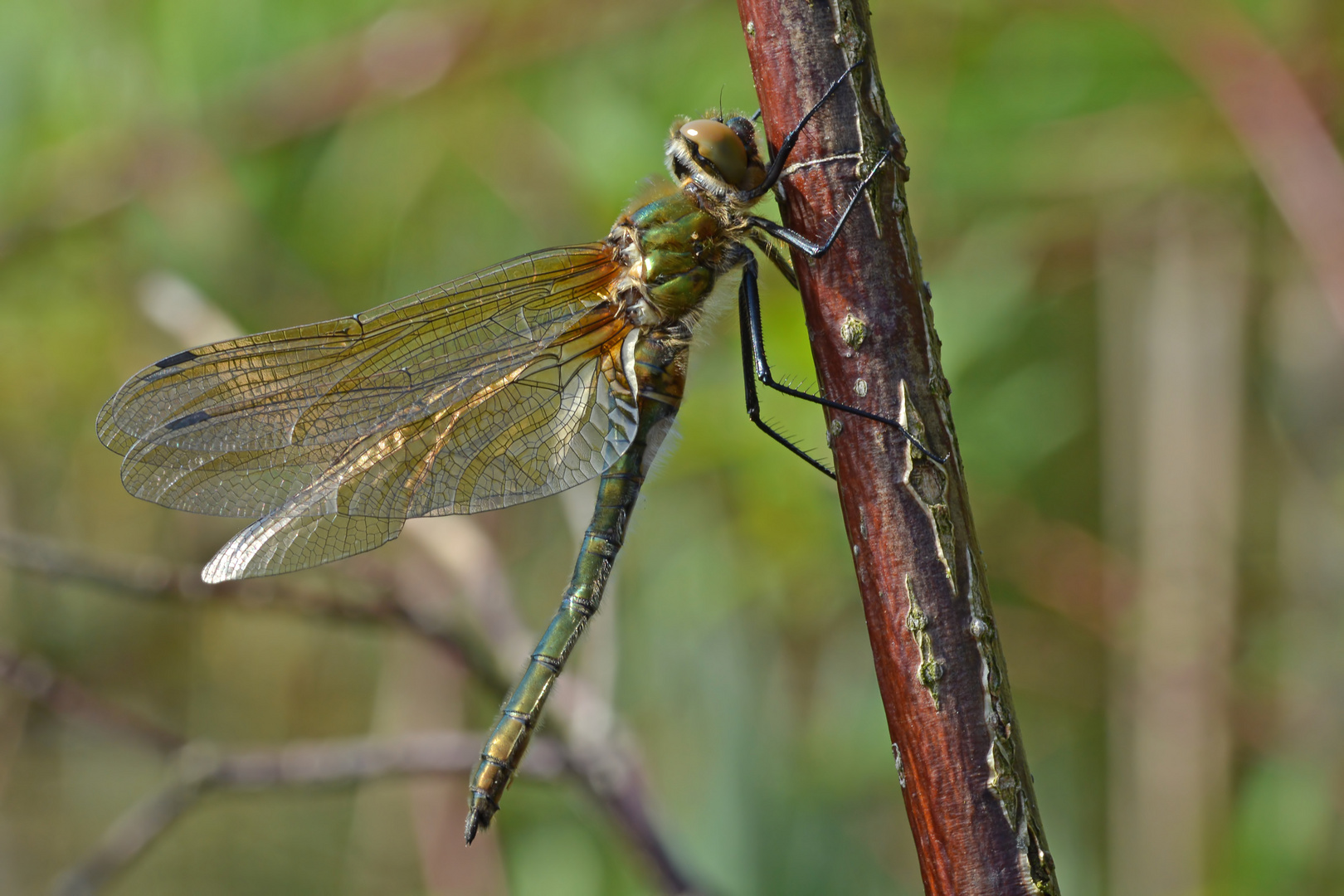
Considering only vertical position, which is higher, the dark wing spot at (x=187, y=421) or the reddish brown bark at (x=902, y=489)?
the dark wing spot at (x=187, y=421)

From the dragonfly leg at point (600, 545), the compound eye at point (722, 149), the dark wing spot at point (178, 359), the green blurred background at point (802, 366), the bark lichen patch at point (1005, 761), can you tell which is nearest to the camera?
the bark lichen patch at point (1005, 761)

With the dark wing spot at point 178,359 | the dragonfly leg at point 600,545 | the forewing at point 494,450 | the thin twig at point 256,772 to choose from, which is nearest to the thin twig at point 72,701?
the thin twig at point 256,772

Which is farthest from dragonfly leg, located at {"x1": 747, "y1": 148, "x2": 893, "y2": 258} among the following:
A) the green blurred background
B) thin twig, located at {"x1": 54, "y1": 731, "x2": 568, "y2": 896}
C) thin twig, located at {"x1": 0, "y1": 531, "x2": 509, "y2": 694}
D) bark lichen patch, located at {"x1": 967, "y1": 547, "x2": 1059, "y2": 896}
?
the green blurred background

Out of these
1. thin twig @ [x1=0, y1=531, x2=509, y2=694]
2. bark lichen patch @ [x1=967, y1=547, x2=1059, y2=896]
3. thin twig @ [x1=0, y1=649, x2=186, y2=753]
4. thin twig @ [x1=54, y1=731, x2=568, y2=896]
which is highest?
thin twig @ [x1=0, y1=531, x2=509, y2=694]

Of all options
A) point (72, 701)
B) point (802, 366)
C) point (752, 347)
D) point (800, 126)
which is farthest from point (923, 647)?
point (72, 701)

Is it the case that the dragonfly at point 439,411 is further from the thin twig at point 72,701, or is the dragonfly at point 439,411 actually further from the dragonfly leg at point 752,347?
the thin twig at point 72,701

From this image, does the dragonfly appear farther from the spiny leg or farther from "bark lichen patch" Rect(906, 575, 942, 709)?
"bark lichen patch" Rect(906, 575, 942, 709)

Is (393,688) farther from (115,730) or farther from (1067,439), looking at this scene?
(1067,439)

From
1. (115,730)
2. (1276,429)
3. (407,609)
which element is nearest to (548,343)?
(407,609)
